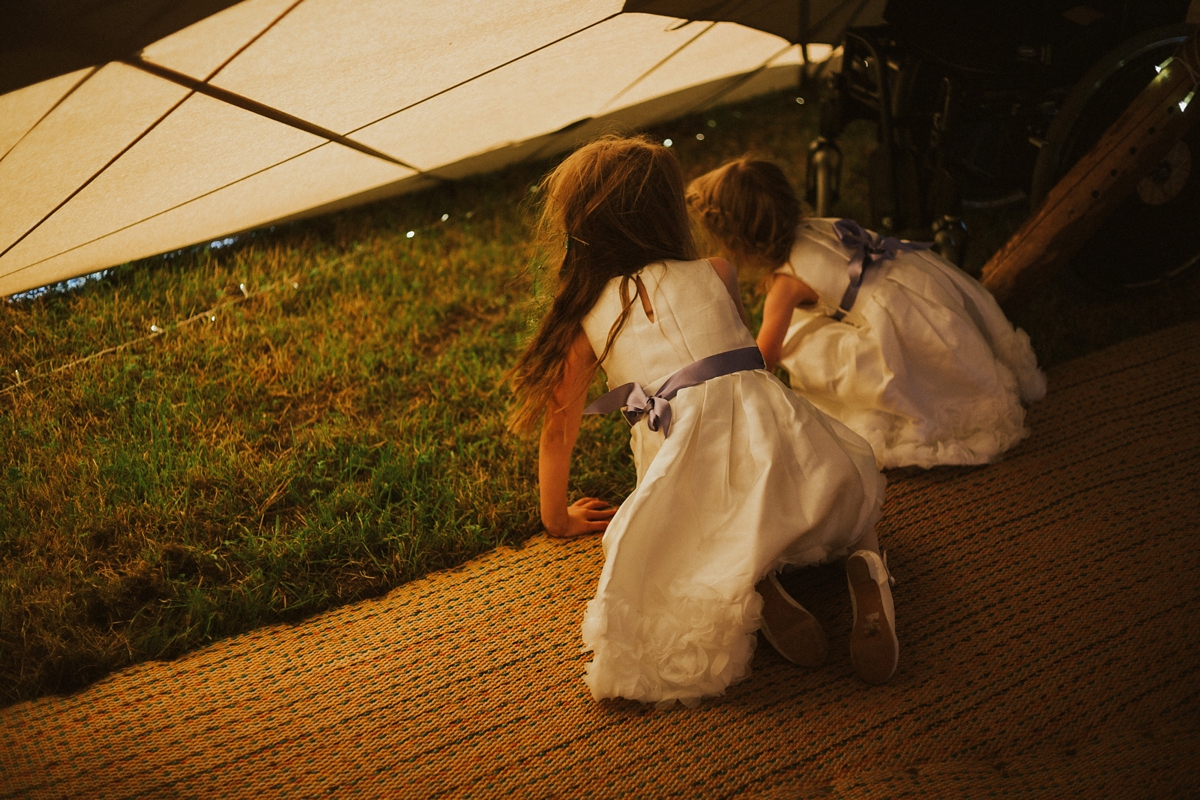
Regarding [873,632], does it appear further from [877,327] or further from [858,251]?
[858,251]

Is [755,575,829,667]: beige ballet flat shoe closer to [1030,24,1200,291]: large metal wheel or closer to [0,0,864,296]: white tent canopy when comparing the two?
[0,0,864,296]: white tent canopy

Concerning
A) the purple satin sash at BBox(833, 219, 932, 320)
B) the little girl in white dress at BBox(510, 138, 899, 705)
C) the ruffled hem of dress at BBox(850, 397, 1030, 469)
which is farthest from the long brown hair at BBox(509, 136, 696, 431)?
the ruffled hem of dress at BBox(850, 397, 1030, 469)

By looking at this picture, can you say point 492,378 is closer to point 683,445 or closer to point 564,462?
point 564,462

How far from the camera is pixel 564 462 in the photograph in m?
2.05

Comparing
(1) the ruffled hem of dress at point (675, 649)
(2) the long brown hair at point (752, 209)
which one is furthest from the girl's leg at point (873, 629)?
(2) the long brown hair at point (752, 209)

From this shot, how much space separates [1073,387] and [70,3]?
2.70m

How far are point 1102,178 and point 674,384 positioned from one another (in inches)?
61.7

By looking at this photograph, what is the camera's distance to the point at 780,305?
2.42 meters

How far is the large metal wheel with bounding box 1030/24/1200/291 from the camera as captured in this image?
8.28 ft

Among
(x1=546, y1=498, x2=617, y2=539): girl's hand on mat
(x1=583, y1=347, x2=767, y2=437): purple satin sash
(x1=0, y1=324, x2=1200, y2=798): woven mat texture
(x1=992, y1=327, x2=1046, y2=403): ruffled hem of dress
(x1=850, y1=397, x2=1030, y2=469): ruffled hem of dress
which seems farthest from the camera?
(x1=992, y1=327, x2=1046, y2=403): ruffled hem of dress

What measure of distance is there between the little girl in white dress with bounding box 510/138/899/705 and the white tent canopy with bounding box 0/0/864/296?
575mm

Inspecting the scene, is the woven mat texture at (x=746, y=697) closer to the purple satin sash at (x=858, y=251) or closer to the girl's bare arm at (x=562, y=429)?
the girl's bare arm at (x=562, y=429)

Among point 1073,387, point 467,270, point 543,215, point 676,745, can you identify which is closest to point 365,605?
point 676,745

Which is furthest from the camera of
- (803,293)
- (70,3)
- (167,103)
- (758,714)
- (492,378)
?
(492,378)
